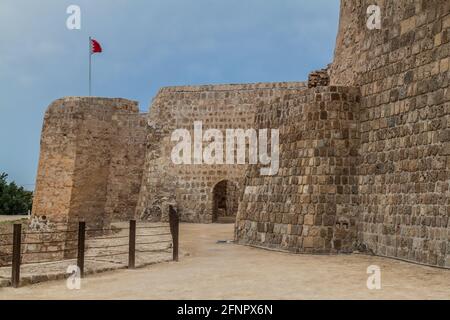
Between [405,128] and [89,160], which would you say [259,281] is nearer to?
[405,128]

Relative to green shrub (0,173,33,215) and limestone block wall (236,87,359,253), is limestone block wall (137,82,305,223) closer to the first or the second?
limestone block wall (236,87,359,253)

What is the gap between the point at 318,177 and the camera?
440 inches

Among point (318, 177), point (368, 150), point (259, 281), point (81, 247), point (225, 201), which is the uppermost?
point (368, 150)

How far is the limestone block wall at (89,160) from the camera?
2064 centimetres

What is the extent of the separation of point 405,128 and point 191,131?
12.2 metres

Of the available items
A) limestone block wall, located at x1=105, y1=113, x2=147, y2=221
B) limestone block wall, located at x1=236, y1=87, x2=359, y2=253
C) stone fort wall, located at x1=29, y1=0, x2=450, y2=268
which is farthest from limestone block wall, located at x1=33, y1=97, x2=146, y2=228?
limestone block wall, located at x1=236, y1=87, x2=359, y2=253

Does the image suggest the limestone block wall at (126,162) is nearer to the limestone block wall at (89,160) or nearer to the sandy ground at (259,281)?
the limestone block wall at (89,160)

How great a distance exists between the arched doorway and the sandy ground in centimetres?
1071

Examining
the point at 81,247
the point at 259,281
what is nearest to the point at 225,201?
the point at 81,247

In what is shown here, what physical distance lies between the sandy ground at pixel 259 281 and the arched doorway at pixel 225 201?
10.7 metres

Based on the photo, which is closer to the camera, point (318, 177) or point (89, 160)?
point (318, 177)

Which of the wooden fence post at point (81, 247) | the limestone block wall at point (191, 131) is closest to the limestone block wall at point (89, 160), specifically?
the limestone block wall at point (191, 131)

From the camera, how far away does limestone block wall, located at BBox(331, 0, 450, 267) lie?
8.91m
